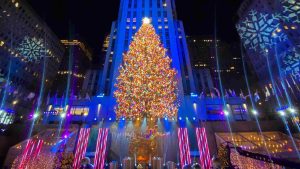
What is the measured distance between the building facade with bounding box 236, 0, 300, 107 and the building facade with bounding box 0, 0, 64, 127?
196ft

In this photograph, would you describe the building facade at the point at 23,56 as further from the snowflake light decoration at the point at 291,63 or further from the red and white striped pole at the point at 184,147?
the snowflake light decoration at the point at 291,63

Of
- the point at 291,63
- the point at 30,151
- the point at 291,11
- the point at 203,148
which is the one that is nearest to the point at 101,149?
the point at 30,151

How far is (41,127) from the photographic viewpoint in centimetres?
1989

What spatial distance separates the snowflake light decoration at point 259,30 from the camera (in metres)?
41.5

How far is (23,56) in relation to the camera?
46688 millimetres

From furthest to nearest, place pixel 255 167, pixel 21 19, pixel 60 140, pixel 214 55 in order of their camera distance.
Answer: pixel 214 55, pixel 21 19, pixel 60 140, pixel 255 167

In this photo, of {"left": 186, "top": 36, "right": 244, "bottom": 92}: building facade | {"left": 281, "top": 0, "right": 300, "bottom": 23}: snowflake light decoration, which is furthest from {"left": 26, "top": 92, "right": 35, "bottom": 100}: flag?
{"left": 281, "top": 0, "right": 300, "bottom": 23}: snowflake light decoration

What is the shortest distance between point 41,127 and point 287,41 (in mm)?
48404

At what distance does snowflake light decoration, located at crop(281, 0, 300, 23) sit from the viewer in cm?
3416

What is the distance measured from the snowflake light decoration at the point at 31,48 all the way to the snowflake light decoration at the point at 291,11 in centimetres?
6210

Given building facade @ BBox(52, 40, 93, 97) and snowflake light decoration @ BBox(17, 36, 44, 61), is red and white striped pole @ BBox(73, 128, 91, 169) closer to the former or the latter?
snowflake light decoration @ BBox(17, 36, 44, 61)

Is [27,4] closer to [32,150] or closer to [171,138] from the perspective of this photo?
[32,150]

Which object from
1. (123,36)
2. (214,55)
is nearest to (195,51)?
(214,55)

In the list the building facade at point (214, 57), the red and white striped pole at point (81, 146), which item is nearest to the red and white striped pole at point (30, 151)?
the red and white striped pole at point (81, 146)
